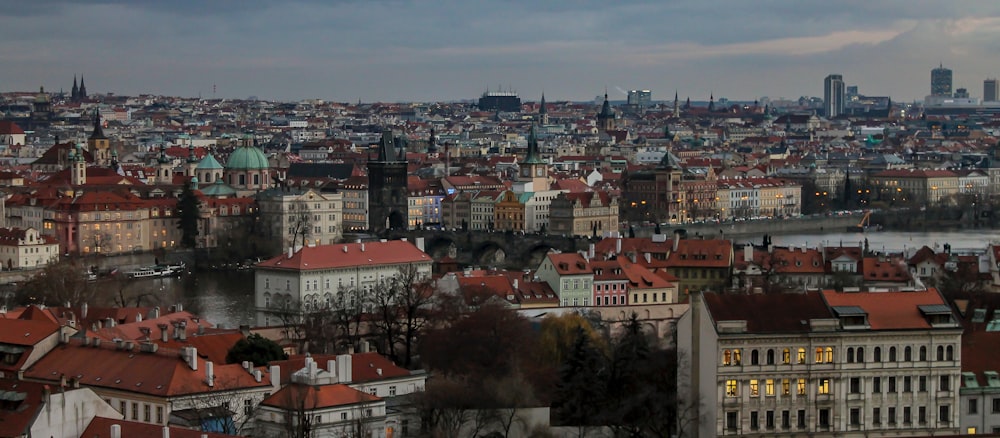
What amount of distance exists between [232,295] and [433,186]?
25827mm

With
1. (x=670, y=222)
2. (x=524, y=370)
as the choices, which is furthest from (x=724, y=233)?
(x=524, y=370)

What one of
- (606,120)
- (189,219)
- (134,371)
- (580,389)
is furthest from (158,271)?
(606,120)

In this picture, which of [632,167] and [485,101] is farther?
[485,101]

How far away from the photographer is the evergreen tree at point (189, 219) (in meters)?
60.1

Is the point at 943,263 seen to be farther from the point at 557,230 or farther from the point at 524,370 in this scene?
the point at 557,230

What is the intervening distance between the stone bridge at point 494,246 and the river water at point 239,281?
625cm

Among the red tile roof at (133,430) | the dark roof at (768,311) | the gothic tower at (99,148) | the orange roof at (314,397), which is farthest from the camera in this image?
the gothic tower at (99,148)

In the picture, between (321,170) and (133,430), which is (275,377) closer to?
(133,430)

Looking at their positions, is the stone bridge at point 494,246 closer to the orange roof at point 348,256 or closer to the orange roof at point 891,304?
the orange roof at point 348,256

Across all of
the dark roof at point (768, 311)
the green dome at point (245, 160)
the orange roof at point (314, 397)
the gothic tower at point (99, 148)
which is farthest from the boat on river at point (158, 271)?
the gothic tower at point (99, 148)

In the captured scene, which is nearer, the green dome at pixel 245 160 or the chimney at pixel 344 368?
the chimney at pixel 344 368

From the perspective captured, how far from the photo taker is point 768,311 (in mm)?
23484

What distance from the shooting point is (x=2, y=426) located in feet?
66.9

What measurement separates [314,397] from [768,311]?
541 cm
